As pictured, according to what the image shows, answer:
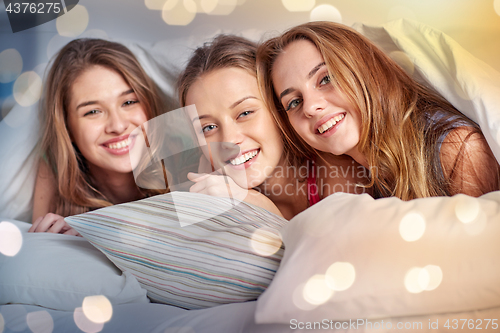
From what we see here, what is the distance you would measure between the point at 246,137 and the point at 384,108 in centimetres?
39

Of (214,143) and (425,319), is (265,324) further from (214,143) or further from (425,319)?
(214,143)

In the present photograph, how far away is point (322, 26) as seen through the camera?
936mm

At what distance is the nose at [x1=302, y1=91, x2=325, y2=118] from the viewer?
84 centimetres

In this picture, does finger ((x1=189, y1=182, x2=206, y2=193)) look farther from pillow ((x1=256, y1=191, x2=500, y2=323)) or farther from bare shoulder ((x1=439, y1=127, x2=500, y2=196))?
bare shoulder ((x1=439, y1=127, x2=500, y2=196))

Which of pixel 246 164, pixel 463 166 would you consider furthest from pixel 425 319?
pixel 246 164

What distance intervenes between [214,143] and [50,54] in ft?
2.40

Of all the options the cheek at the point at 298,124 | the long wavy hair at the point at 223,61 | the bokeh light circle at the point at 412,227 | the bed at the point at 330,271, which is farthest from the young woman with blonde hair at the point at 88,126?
the bokeh light circle at the point at 412,227

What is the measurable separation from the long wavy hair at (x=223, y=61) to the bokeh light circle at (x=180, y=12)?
163 mm

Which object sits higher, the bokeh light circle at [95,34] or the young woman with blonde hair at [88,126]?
the bokeh light circle at [95,34]

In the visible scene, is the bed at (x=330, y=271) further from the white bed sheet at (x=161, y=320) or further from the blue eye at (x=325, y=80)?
the blue eye at (x=325, y=80)

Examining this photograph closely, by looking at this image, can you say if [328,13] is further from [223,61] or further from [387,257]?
[387,257]

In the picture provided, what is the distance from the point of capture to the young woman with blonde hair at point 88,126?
103cm

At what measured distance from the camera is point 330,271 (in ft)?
1.68

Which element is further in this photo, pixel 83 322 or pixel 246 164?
pixel 246 164
